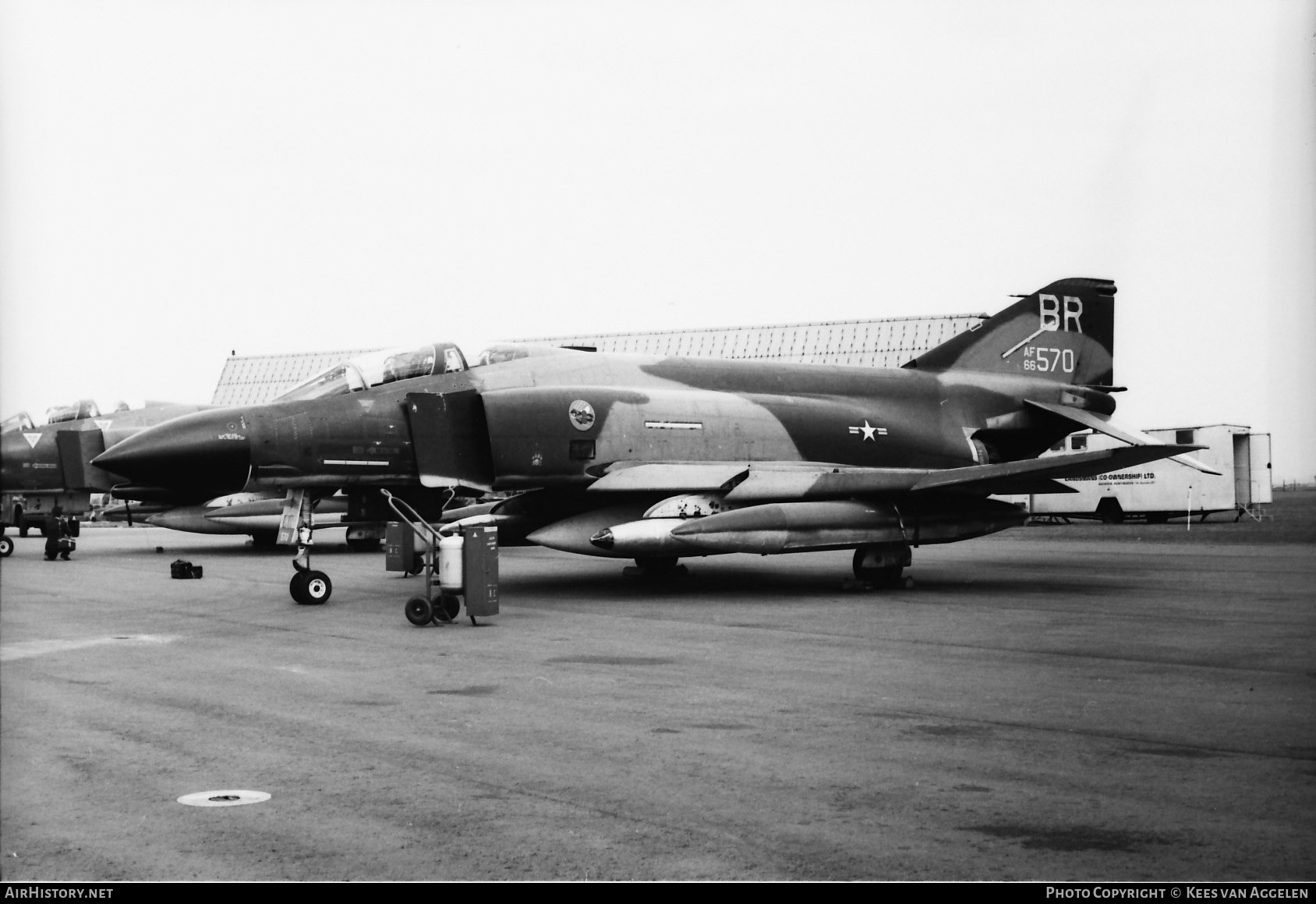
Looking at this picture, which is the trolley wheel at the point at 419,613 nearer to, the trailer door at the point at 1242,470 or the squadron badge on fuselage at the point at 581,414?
the squadron badge on fuselage at the point at 581,414

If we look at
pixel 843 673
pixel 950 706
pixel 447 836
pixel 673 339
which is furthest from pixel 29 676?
pixel 673 339

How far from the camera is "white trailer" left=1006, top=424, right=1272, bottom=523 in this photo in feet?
111

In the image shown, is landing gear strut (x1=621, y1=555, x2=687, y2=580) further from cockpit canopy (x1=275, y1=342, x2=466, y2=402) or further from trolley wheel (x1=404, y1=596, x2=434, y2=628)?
trolley wheel (x1=404, y1=596, x2=434, y2=628)

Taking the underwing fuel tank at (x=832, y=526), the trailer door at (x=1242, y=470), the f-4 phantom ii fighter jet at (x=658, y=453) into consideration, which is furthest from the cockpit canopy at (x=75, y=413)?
the trailer door at (x=1242, y=470)

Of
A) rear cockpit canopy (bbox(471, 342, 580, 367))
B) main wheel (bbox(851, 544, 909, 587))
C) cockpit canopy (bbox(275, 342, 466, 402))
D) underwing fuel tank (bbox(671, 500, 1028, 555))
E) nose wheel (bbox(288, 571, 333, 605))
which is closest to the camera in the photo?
nose wheel (bbox(288, 571, 333, 605))

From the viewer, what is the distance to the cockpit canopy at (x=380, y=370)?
1412 centimetres

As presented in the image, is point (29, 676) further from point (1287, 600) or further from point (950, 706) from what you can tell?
point (1287, 600)

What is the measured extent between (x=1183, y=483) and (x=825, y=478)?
2344cm

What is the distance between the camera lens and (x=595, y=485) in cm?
1461

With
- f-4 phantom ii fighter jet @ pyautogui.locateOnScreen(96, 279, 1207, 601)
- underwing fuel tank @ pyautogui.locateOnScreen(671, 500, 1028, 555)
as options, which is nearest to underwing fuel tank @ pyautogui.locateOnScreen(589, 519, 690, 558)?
f-4 phantom ii fighter jet @ pyautogui.locateOnScreen(96, 279, 1207, 601)

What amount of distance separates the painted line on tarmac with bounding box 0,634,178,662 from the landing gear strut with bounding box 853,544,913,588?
8534mm

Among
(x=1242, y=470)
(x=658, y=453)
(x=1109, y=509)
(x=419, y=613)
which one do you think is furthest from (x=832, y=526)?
(x=1242, y=470)

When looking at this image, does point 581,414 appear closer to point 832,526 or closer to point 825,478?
point 825,478

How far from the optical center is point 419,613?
11406mm
